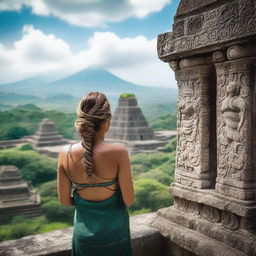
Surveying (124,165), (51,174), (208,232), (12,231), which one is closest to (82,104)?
(124,165)

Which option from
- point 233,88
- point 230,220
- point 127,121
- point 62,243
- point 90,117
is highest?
point 233,88

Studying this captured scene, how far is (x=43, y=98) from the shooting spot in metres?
104

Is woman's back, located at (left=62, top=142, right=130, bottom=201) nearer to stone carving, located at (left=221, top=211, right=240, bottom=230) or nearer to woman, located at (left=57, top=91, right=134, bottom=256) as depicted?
woman, located at (left=57, top=91, right=134, bottom=256)

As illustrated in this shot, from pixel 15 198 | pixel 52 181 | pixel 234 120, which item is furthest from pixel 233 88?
pixel 52 181

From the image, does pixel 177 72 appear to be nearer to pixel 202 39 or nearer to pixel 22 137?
pixel 202 39

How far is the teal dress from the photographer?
2105 mm

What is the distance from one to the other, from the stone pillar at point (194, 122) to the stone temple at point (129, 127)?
3660 centimetres

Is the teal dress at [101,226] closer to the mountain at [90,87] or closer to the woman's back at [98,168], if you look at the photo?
the woman's back at [98,168]

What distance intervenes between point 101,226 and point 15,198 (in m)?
24.5

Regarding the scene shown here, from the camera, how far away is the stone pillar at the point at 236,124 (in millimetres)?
2436

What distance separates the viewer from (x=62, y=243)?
2.79 metres

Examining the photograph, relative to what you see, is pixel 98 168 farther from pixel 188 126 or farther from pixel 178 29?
pixel 178 29

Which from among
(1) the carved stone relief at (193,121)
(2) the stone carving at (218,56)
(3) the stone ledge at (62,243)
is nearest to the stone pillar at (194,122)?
(1) the carved stone relief at (193,121)

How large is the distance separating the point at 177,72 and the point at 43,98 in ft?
342
